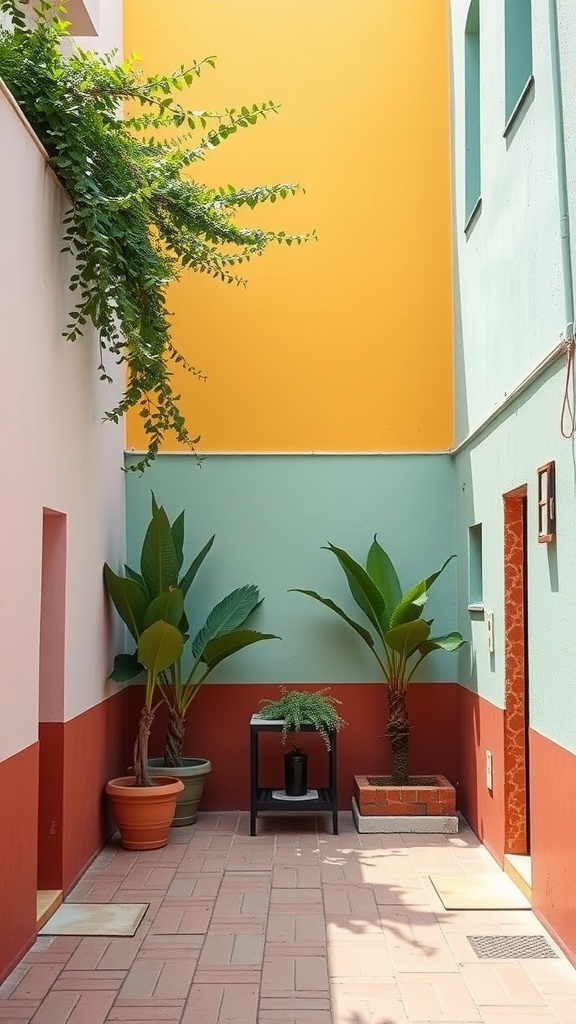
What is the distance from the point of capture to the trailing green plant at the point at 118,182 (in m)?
5.12

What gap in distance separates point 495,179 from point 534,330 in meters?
1.46

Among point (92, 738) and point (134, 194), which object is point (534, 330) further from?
point (92, 738)

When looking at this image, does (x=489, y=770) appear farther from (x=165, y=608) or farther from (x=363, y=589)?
(x=165, y=608)

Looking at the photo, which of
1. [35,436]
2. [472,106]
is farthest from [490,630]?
[472,106]

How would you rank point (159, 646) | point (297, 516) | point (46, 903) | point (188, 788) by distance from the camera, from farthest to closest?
point (297, 516)
point (188, 788)
point (159, 646)
point (46, 903)

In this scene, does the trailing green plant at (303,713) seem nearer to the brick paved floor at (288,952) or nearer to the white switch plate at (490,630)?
the brick paved floor at (288,952)

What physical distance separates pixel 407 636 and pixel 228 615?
4.29 feet

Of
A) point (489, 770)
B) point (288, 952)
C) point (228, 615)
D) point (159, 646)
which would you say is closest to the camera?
point (288, 952)

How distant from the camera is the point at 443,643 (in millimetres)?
7094

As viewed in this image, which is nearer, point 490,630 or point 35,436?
point 35,436

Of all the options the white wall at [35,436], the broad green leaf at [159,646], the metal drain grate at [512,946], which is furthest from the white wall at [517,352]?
the white wall at [35,436]

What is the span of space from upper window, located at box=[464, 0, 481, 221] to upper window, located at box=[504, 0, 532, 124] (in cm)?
126

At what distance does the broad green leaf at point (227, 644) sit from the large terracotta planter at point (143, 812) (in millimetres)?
995

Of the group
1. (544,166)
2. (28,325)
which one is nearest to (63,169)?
(28,325)
